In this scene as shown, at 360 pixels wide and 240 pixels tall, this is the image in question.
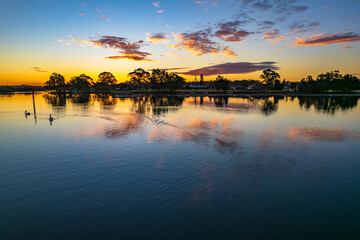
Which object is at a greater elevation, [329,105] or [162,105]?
[162,105]

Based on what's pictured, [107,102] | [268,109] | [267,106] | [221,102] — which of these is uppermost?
[107,102]

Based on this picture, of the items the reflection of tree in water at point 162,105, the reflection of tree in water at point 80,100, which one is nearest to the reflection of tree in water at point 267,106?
the reflection of tree in water at point 162,105

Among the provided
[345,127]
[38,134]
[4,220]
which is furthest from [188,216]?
[345,127]

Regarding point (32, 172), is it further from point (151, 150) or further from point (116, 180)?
point (151, 150)

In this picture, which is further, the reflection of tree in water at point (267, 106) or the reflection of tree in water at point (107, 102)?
the reflection of tree in water at point (107, 102)

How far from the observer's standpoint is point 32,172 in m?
20.8

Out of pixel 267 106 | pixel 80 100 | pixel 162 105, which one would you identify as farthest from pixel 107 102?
pixel 267 106

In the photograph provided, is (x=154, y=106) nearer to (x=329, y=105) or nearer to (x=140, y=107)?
(x=140, y=107)

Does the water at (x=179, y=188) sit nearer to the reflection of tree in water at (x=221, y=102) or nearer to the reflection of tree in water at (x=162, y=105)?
the reflection of tree in water at (x=162, y=105)

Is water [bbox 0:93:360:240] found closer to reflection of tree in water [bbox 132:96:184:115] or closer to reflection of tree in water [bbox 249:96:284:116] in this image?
reflection of tree in water [bbox 249:96:284:116]

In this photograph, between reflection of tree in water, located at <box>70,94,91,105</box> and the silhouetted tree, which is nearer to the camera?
reflection of tree in water, located at <box>70,94,91,105</box>

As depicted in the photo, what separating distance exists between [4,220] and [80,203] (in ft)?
14.9

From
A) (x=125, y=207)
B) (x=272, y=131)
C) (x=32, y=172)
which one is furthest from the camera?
(x=272, y=131)

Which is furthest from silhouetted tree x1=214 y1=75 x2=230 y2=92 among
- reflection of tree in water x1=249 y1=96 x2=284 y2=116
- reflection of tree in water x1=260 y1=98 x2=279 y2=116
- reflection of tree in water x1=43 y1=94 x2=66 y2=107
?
reflection of tree in water x1=43 y1=94 x2=66 y2=107
